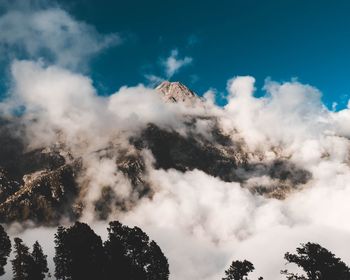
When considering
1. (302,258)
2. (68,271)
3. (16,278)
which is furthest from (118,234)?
(302,258)

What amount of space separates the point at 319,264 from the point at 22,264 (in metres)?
58.3

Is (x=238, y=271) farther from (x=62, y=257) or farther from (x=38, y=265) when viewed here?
(x=38, y=265)

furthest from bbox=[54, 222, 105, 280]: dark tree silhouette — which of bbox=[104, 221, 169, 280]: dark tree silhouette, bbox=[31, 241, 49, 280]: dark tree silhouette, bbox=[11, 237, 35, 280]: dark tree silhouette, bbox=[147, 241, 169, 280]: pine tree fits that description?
bbox=[147, 241, 169, 280]: pine tree

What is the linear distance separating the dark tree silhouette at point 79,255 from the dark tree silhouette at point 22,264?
17.7 ft

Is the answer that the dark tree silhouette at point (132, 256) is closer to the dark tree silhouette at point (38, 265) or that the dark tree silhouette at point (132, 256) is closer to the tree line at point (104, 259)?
the tree line at point (104, 259)

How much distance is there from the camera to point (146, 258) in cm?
10056

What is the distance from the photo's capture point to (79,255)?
93375mm

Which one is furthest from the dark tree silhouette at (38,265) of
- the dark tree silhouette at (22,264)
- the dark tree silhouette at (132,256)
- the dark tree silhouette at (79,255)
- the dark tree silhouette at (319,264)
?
the dark tree silhouette at (319,264)

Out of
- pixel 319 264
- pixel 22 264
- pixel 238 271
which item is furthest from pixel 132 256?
pixel 319 264

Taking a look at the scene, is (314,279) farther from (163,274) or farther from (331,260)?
(163,274)

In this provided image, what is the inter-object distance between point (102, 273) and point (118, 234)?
9.98m

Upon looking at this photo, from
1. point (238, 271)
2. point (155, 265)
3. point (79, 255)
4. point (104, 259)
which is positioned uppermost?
point (79, 255)

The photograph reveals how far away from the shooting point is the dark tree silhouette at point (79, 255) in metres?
91.8

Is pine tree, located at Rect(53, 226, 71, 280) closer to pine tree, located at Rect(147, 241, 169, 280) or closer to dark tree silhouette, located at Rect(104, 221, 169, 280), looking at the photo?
dark tree silhouette, located at Rect(104, 221, 169, 280)
